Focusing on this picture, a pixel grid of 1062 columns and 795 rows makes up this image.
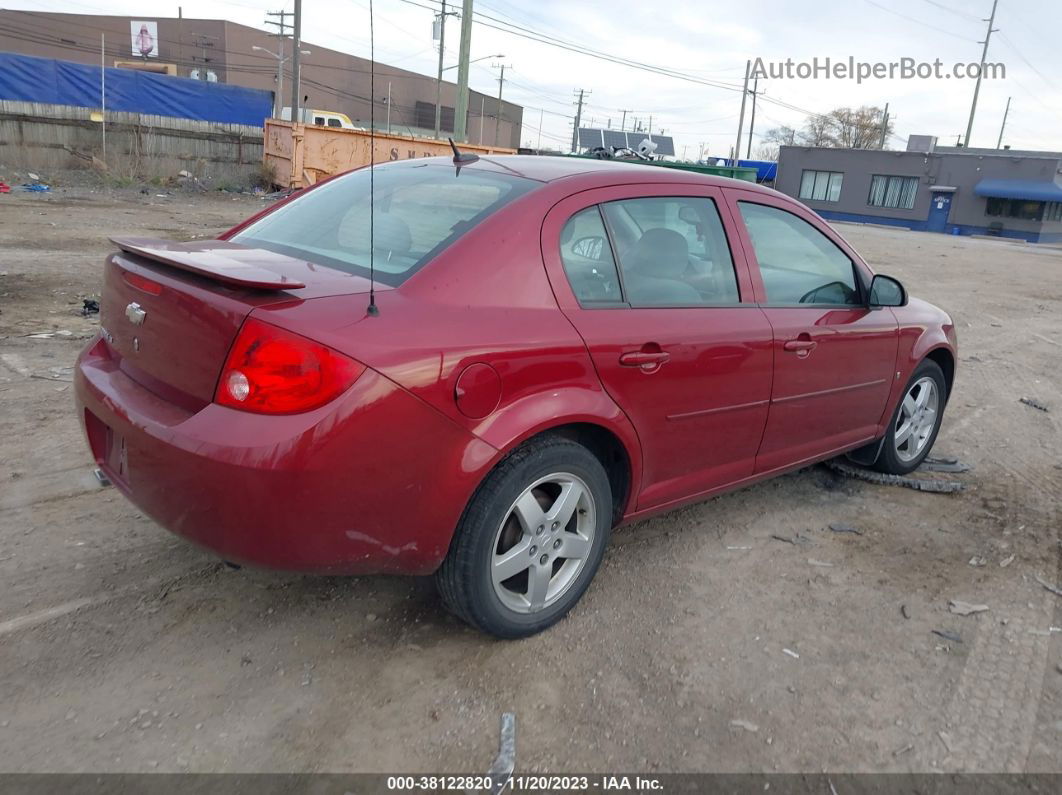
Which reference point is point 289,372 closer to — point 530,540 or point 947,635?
point 530,540

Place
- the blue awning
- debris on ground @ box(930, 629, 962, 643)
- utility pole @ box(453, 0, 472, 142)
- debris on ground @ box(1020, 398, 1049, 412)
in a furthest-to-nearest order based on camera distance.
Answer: the blue awning → utility pole @ box(453, 0, 472, 142) → debris on ground @ box(1020, 398, 1049, 412) → debris on ground @ box(930, 629, 962, 643)

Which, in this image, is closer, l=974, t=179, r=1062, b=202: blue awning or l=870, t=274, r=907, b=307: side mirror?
l=870, t=274, r=907, b=307: side mirror

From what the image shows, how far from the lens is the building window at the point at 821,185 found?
47.1m

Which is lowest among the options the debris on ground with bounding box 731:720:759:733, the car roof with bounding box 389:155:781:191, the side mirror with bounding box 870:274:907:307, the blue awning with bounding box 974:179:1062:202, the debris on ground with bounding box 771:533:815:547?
the debris on ground with bounding box 731:720:759:733

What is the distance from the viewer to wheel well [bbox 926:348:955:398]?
182 inches

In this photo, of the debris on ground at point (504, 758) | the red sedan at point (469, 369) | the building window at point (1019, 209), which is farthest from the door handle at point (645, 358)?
the building window at point (1019, 209)

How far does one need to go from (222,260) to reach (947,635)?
9.75ft

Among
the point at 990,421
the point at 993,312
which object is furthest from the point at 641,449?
the point at 993,312

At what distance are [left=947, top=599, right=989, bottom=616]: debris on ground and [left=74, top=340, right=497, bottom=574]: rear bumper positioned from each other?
211cm

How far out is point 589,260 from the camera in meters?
2.92

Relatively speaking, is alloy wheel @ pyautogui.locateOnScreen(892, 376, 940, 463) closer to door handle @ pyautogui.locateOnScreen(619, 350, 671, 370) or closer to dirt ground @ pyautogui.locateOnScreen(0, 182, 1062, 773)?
dirt ground @ pyautogui.locateOnScreen(0, 182, 1062, 773)

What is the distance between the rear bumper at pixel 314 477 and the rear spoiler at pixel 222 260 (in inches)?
15.0

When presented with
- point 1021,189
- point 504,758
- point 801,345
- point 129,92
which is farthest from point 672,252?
point 1021,189

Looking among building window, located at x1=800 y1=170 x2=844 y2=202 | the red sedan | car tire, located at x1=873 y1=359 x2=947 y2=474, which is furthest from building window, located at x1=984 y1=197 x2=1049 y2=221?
the red sedan
